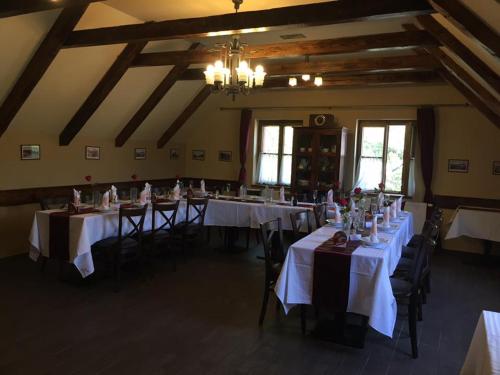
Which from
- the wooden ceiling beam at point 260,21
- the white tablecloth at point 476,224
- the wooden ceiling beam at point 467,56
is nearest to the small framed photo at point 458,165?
the white tablecloth at point 476,224

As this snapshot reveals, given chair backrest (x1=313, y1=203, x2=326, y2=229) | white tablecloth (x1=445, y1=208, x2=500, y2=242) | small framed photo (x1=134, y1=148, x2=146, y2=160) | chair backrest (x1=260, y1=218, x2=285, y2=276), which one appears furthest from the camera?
small framed photo (x1=134, y1=148, x2=146, y2=160)

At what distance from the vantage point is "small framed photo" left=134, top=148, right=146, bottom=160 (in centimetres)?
861

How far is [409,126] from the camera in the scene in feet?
25.7

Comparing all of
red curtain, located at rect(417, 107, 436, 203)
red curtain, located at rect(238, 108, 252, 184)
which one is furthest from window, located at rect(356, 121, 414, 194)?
red curtain, located at rect(238, 108, 252, 184)

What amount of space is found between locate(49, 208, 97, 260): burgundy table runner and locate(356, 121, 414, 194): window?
5.61 meters

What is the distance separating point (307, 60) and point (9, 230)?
5390 millimetres

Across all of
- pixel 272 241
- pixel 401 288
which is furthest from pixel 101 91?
pixel 401 288

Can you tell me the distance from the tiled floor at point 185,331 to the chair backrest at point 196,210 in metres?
1.01

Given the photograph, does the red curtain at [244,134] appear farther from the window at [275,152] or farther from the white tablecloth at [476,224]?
the white tablecloth at [476,224]

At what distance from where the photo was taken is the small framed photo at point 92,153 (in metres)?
7.41

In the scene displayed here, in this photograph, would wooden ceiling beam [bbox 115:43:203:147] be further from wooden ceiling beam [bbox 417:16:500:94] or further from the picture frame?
the picture frame

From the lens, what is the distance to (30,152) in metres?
6.36

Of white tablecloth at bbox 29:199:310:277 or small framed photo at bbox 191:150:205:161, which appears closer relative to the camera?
white tablecloth at bbox 29:199:310:277

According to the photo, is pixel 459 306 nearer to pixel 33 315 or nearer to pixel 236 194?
pixel 236 194
